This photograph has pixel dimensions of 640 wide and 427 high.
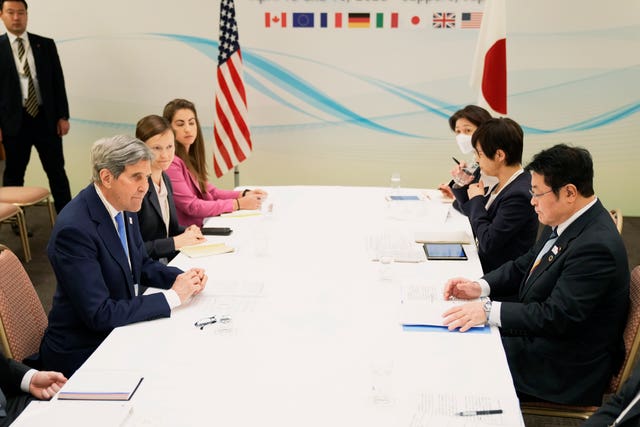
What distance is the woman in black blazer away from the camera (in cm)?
342

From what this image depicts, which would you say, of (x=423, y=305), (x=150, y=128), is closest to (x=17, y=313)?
(x=150, y=128)

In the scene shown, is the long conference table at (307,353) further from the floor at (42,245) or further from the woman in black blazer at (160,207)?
the floor at (42,245)

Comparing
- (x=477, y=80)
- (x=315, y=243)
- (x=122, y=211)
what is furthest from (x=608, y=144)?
(x=122, y=211)

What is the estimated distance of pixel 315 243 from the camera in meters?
3.41

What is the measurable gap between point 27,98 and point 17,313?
3.79 metres

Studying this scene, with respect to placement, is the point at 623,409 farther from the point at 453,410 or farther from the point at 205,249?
the point at 205,249

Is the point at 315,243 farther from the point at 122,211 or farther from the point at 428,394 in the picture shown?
the point at 428,394

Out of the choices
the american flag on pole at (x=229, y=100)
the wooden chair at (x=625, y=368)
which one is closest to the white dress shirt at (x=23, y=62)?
the american flag on pole at (x=229, y=100)

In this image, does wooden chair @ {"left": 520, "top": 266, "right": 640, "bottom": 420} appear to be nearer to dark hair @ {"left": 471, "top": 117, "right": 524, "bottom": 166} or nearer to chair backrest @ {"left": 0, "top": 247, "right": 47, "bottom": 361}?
dark hair @ {"left": 471, "top": 117, "right": 524, "bottom": 166}

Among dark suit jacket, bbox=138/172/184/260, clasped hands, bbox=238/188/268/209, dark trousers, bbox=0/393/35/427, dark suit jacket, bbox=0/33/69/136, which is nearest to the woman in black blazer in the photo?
dark suit jacket, bbox=138/172/184/260

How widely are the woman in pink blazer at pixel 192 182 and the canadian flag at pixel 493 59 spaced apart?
2.25 meters

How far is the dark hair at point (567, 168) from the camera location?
2.48 metres

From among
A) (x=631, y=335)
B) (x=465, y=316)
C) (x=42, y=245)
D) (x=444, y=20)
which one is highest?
(x=444, y=20)

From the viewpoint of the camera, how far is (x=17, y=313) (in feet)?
8.55
